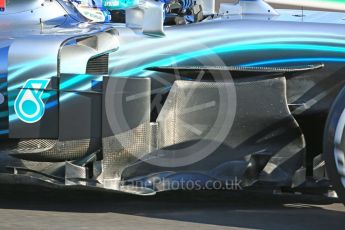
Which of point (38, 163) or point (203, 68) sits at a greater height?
point (203, 68)

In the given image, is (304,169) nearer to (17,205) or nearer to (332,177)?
(332,177)

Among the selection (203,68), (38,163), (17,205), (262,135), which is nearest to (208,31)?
(203,68)

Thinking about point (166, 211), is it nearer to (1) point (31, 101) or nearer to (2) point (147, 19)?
(1) point (31, 101)

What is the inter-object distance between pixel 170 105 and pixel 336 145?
42.6 inches

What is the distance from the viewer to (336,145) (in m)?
3.64

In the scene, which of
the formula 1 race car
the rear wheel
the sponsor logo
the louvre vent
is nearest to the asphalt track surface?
the formula 1 race car

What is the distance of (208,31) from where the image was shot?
4.12 meters

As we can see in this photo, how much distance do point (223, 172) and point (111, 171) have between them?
73cm

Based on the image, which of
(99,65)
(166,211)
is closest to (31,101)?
(99,65)

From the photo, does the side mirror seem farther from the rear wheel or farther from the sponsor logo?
the rear wheel

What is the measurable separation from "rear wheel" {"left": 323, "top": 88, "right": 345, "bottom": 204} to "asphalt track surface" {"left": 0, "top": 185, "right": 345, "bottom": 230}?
49cm

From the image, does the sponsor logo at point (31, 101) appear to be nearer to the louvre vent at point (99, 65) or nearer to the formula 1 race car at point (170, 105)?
the formula 1 race car at point (170, 105)

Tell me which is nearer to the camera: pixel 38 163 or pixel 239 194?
pixel 38 163

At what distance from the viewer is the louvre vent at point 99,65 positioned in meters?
4.11
